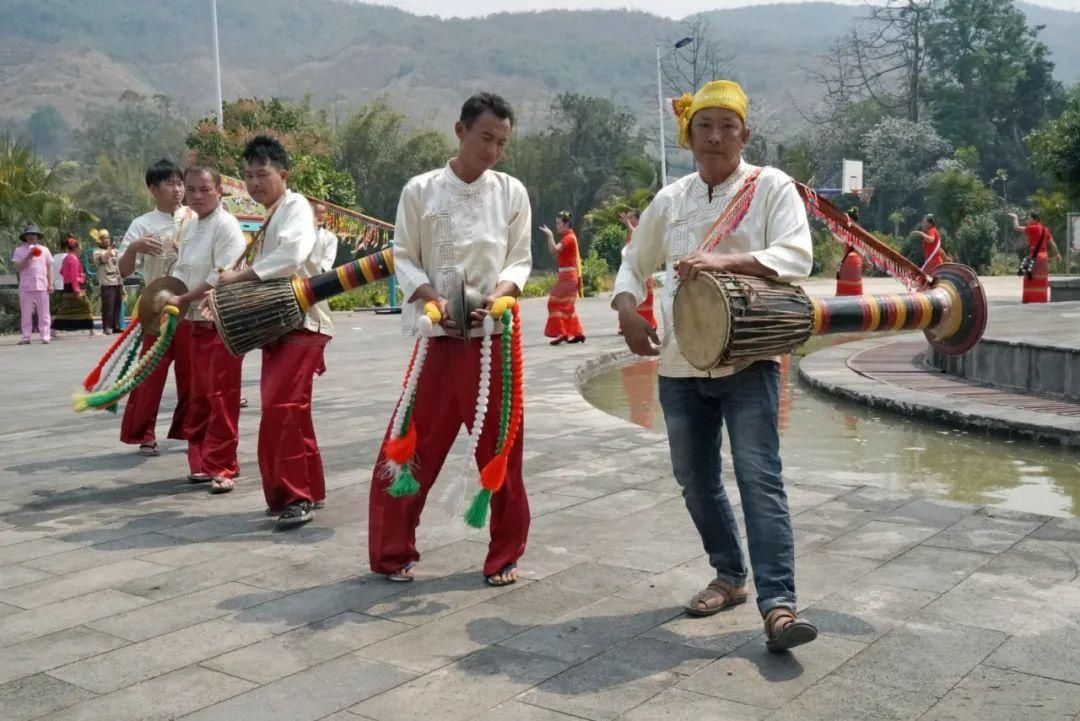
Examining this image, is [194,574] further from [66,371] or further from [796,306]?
[66,371]

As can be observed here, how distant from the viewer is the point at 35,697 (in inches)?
128

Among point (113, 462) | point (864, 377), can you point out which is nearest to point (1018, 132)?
point (864, 377)

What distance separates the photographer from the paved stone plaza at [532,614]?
10.4 feet

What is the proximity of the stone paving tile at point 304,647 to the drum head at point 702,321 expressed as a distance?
1304 millimetres

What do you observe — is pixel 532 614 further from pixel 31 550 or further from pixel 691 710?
pixel 31 550

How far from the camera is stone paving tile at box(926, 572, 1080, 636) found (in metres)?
3.68

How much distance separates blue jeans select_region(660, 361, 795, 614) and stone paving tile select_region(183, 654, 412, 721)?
1.14 m

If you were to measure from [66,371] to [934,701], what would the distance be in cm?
1146

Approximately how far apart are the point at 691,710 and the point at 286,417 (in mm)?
2677

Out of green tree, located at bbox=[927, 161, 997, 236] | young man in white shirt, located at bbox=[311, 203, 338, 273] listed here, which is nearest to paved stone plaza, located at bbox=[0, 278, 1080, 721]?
young man in white shirt, located at bbox=[311, 203, 338, 273]

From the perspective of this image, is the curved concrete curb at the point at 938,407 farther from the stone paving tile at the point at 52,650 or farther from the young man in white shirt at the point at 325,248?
the stone paving tile at the point at 52,650

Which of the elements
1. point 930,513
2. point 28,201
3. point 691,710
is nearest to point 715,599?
point 691,710

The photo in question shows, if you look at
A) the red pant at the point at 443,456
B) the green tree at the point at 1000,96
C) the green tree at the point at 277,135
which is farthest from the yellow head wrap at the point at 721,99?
the green tree at the point at 1000,96

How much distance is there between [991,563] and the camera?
434cm
